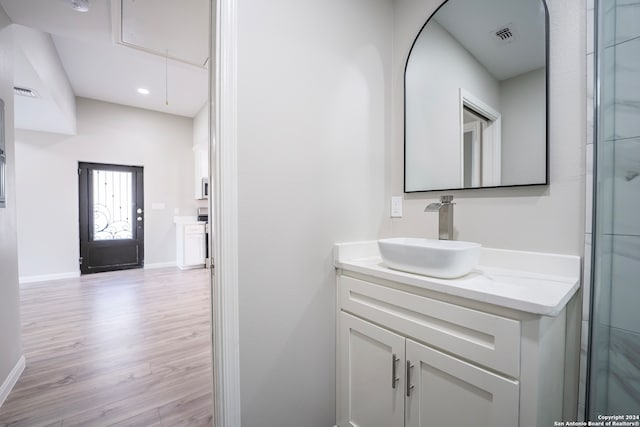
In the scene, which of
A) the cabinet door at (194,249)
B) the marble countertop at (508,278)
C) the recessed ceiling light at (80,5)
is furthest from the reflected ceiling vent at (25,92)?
the marble countertop at (508,278)

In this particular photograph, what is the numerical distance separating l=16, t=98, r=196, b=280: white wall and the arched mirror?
524 centimetres

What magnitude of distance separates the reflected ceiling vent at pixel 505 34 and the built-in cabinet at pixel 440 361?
119 cm

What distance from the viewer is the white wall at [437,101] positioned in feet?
4.58

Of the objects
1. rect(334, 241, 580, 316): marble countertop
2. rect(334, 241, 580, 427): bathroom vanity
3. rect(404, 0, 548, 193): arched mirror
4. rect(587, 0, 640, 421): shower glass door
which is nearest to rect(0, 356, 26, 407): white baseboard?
rect(334, 241, 580, 427): bathroom vanity

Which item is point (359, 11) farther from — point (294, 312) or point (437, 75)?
point (294, 312)

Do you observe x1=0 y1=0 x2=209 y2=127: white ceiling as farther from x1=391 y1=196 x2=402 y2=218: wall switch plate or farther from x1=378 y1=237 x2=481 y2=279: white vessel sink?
x1=378 y1=237 x2=481 y2=279: white vessel sink

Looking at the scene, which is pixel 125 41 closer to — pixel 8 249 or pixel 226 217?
pixel 8 249

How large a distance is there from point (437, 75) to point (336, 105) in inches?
23.3

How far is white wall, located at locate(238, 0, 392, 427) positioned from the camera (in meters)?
1.16

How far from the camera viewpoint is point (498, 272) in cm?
118

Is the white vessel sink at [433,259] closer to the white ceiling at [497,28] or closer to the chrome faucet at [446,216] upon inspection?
the chrome faucet at [446,216]

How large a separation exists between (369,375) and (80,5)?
3229 mm

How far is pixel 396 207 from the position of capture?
5.38 ft

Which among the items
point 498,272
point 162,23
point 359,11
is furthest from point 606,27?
point 162,23
